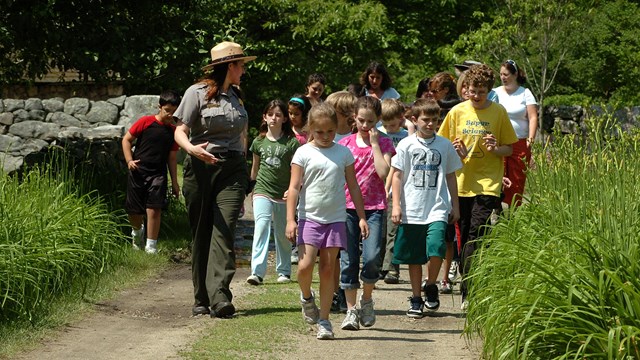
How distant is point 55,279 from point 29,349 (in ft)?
4.87

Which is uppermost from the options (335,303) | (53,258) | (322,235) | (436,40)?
(436,40)

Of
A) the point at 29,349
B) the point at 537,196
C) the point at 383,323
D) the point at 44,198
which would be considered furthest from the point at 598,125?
the point at 44,198

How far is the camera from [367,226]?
8188mm

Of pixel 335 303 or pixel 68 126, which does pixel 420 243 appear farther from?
pixel 68 126

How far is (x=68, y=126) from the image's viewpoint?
49.1 ft

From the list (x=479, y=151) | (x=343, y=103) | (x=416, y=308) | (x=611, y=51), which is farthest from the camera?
(x=611, y=51)

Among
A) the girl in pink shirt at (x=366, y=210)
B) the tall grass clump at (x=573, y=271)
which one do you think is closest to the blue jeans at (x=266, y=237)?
the girl in pink shirt at (x=366, y=210)

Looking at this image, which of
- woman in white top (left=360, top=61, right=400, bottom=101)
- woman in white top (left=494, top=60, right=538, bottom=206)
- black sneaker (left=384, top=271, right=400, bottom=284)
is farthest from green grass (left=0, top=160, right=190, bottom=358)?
woman in white top (left=494, top=60, right=538, bottom=206)

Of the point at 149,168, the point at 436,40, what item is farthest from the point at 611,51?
the point at 149,168

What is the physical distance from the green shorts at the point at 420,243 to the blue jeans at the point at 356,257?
0.64ft

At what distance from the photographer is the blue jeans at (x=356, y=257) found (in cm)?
840

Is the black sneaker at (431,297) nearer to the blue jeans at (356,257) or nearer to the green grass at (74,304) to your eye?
the blue jeans at (356,257)

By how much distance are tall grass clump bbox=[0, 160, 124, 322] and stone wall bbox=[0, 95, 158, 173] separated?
206 centimetres

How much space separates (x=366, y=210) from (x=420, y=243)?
1.53 feet
